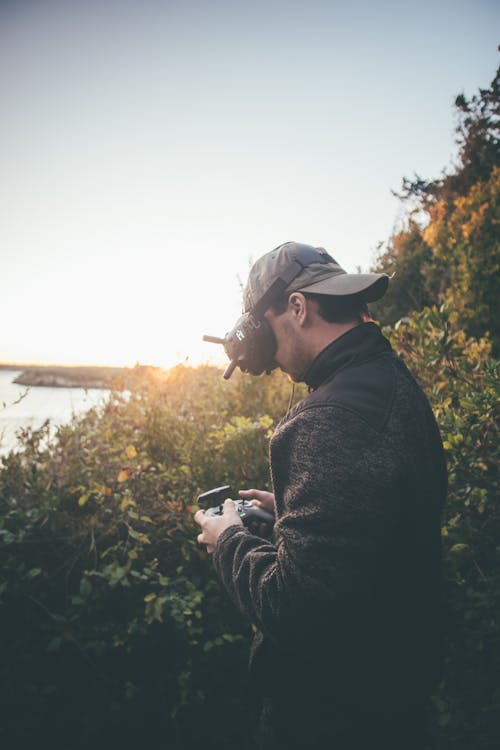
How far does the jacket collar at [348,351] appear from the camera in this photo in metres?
1.24

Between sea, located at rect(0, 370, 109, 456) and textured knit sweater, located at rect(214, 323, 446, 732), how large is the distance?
271 centimetres

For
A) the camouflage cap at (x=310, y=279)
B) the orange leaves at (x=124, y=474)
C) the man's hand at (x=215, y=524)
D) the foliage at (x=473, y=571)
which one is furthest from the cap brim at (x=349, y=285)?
the orange leaves at (x=124, y=474)

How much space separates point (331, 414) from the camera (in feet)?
3.47

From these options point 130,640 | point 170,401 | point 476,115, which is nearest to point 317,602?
point 130,640

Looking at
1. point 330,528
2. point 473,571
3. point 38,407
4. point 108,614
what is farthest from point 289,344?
point 38,407

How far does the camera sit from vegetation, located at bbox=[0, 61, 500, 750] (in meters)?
2.20

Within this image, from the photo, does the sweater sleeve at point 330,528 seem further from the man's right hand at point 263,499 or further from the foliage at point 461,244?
the foliage at point 461,244

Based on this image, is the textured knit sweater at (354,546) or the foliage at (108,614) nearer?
the textured knit sweater at (354,546)

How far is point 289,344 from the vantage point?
148cm

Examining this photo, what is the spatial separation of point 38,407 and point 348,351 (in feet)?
19.1

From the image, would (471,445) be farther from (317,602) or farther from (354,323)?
(317,602)

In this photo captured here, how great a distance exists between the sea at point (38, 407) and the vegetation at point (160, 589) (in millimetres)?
494

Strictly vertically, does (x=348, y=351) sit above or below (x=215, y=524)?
above

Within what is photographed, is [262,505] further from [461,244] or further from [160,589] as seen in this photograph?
[461,244]
